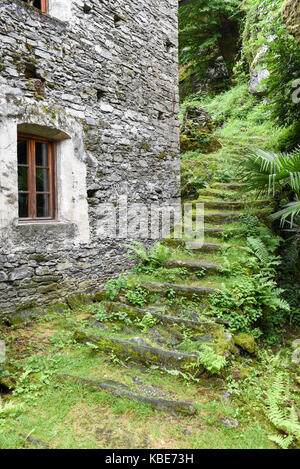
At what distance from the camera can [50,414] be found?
275cm

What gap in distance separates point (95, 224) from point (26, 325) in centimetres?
205

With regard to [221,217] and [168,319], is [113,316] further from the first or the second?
[221,217]

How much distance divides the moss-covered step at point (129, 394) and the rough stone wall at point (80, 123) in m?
1.83

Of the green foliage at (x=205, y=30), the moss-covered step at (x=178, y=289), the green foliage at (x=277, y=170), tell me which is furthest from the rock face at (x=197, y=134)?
the green foliage at (x=205, y=30)

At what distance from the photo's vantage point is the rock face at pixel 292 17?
567 cm

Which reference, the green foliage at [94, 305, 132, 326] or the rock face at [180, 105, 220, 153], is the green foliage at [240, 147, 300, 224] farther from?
the rock face at [180, 105, 220, 153]

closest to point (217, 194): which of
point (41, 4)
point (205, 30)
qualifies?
point (41, 4)

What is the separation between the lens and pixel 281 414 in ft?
8.73

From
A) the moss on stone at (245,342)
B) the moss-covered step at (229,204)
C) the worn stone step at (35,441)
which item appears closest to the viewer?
the worn stone step at (35,441)

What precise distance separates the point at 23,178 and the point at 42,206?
0.53 metres

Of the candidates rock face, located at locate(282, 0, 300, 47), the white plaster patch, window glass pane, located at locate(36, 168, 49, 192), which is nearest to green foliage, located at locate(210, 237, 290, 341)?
window glass pane, located at locate(36, 168, 49, 192)

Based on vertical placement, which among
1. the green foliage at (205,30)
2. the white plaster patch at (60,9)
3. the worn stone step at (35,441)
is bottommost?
the worn stone step at (35,441)

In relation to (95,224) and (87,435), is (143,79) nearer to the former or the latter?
(95,224)

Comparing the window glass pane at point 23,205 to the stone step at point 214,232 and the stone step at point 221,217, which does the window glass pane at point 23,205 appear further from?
the stone step at point 221,217
